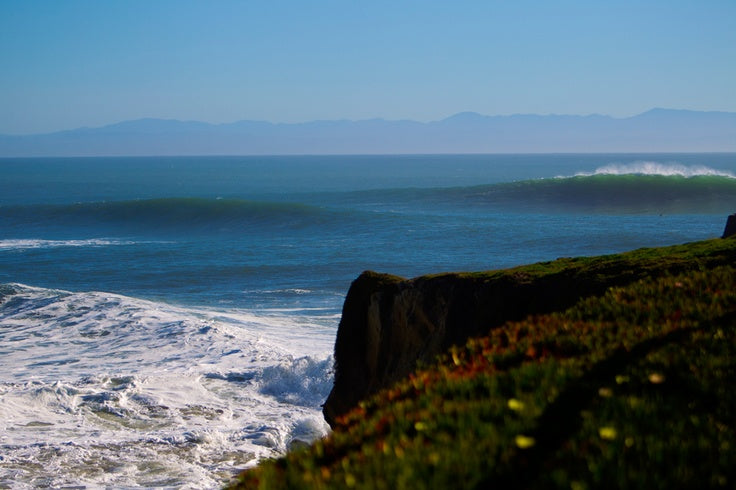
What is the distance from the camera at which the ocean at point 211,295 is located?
499 inches

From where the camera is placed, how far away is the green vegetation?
12.7 feet

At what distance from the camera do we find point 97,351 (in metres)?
19.3

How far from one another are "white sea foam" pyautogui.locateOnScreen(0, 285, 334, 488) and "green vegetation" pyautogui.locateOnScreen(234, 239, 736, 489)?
6.34 metres

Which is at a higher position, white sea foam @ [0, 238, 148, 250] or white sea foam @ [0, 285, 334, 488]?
white sea foam @ [0, 238, 148, 250]

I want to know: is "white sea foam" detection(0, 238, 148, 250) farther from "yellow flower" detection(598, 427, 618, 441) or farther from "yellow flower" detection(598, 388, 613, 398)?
Result: "yellow flower" detection(598, 427, 618, 441)

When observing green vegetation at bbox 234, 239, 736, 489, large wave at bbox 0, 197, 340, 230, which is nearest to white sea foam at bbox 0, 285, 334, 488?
green vegetation at bbox 234, 239, 736, 489

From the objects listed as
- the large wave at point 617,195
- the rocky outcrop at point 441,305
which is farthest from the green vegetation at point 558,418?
the large wave at point 617,195

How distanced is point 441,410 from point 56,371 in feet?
47.0

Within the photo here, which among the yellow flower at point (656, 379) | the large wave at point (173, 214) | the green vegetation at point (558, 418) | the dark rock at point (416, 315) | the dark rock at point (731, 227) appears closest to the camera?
the green vegetation at point (558, 418)

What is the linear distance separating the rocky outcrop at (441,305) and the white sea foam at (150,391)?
175 centimetres

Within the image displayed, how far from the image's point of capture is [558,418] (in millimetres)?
4500

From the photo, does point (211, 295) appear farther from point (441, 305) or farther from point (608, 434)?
point (608, 434)

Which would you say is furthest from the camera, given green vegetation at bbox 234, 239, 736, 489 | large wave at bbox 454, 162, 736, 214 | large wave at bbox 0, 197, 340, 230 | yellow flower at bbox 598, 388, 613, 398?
large wave at bbox 454, 162, 736, 214

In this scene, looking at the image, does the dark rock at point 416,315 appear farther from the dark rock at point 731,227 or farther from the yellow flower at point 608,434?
the dark rock at point 731,227
